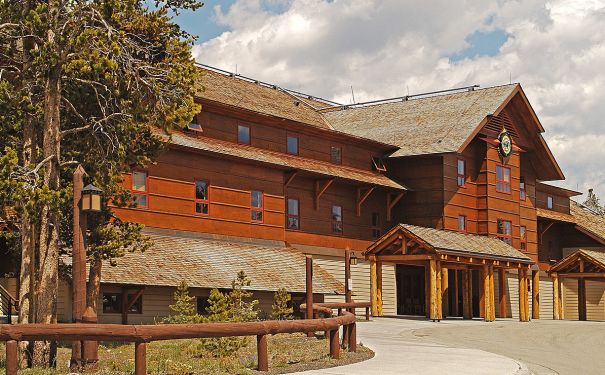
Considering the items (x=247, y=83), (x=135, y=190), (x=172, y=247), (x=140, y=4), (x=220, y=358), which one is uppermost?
(x=247, y=83)

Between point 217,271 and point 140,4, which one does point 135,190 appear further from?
point 140,4

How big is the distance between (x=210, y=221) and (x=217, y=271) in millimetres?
4269

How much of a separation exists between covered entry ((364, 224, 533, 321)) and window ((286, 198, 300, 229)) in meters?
3.30

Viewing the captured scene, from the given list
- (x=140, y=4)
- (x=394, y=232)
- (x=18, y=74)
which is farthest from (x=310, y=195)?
(x=18, y=74)

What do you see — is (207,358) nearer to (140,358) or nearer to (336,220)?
(140,358)

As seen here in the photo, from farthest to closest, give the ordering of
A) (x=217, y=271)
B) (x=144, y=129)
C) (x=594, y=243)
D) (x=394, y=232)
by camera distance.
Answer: (x=594, y=243), (x=394, y=232), (x=217, y=271), (x=144, y=129)

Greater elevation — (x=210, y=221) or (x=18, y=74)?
(x=18, y=74)

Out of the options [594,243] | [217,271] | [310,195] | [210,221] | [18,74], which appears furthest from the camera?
[594,243]

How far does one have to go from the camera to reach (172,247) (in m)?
31.2

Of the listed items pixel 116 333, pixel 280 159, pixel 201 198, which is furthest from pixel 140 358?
pixel 280 159

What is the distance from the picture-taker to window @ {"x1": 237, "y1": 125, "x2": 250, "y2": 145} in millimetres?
37594

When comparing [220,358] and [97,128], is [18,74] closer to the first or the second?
[97,128]

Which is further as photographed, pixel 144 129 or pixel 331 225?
pixel 331 225

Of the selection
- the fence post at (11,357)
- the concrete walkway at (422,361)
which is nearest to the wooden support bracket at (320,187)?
the concrete walkway at (422,361)
